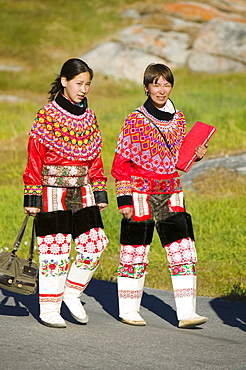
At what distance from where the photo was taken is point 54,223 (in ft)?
19.6

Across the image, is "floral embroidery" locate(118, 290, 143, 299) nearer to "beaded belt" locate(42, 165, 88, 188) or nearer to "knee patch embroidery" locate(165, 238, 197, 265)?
"knee patch embroidery" locate(165, 238, 197, 265)

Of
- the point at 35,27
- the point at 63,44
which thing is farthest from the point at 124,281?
the point at 35,27

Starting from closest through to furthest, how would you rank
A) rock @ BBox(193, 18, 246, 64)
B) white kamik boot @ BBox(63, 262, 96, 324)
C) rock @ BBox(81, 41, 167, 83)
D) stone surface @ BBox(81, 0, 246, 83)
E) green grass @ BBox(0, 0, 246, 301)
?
white kamik boot @ BBox(63, 262, 96, 324), green grass @ BBox(0, 0, 246, 301), rock @ BBox(81, 41, 167, 83), stone surface @ BBox(81, 0, 246, 83), rock @ BBox(193, 18, 246, 64)

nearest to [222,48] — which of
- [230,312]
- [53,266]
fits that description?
[230,312]

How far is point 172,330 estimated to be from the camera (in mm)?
6078

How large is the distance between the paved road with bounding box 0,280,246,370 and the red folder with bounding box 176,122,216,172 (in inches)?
52.6

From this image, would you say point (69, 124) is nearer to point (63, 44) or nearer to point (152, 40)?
point (152, 40)

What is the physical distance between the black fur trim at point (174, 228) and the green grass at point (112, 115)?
1.74 meters

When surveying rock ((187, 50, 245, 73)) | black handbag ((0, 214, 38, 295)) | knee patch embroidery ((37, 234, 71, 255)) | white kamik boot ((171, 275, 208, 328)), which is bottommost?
white kamik boot ((171, 275, 208, 328))

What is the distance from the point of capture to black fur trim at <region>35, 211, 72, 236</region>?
19.6 feet

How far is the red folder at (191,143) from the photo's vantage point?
6223mm

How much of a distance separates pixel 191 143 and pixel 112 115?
12.6 metres

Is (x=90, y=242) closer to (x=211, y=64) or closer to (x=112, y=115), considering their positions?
(x=112, y=115)

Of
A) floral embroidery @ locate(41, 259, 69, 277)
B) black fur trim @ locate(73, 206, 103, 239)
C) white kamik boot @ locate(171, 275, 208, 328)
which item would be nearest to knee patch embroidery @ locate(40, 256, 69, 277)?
floral embroidery @ locate(41, 259, 69, 277)
